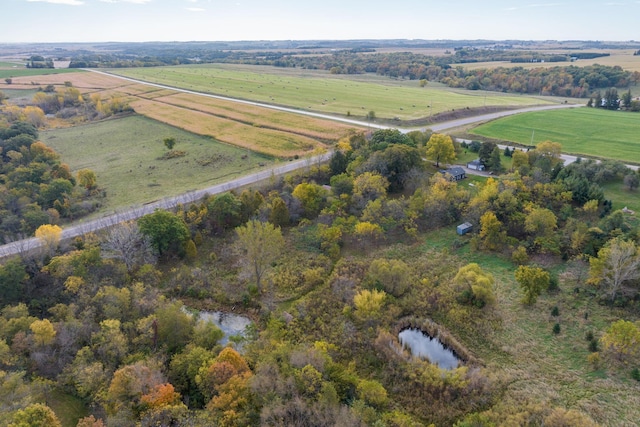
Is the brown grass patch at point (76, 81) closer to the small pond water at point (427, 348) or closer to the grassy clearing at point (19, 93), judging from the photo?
the grassy clearing at point (19, 93)

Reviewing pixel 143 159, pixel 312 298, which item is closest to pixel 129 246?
pixel 312 298

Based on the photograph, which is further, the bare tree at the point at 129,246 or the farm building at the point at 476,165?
the farm building at the point at 476,165

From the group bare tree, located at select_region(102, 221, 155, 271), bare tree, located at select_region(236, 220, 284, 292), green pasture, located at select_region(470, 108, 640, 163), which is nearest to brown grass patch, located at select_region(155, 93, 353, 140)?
green pasture, located at select_region(470, 108, 640, 163)

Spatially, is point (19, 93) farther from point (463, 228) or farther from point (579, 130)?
point (579, 130)

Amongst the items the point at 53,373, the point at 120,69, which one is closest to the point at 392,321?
the point at 53,373

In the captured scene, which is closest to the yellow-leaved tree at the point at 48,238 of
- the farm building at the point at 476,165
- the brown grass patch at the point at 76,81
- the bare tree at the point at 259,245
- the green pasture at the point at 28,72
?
the bare tree at the point at 259,245
